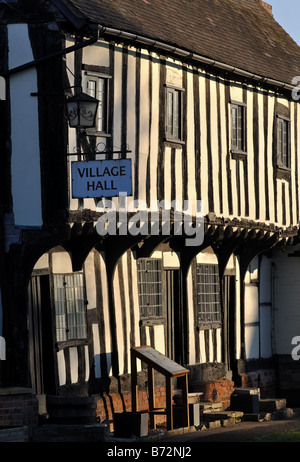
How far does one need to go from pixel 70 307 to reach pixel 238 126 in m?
6.37

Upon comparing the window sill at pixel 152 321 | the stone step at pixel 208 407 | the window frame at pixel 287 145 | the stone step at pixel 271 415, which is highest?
the window frame at pixel 287 145

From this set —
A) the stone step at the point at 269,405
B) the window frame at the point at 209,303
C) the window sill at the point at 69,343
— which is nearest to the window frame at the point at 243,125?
the window frame at the point at 209,303

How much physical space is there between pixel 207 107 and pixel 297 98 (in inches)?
180

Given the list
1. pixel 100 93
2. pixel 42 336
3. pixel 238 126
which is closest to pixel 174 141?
pixel 100 93

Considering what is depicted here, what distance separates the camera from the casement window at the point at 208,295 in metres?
22.8

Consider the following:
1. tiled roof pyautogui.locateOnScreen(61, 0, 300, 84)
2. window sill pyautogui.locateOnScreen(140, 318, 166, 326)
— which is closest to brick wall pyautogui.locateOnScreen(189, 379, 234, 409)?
window sill pyautogui.locateOnScreen(140, 318, 166, 326)

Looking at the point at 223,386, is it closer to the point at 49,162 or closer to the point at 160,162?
the point at 160,162

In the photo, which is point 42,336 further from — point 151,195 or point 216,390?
point 216,390

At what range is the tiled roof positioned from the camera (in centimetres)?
1939

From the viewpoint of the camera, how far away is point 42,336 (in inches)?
715

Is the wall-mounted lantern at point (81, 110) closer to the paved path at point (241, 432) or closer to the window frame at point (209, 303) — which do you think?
the paved path at point (241, 432)

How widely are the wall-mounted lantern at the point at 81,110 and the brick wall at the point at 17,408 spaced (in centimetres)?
400

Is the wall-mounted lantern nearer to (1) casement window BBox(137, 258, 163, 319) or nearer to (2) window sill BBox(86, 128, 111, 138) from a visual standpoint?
(2) window sill BBox(86, 128, 111, 138)

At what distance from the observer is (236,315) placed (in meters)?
24.4
